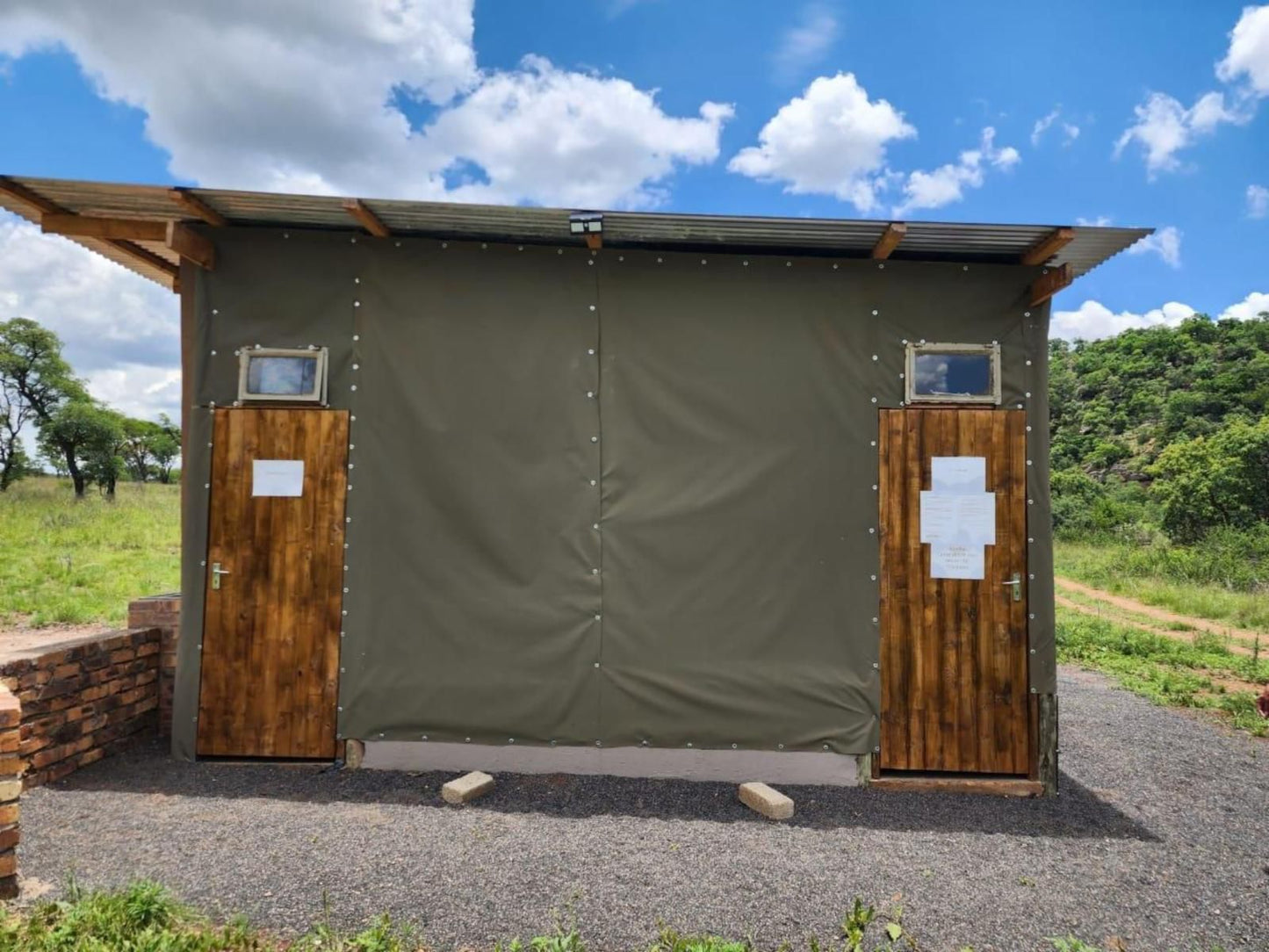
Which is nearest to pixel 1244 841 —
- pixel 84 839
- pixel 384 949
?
pixel 384 949

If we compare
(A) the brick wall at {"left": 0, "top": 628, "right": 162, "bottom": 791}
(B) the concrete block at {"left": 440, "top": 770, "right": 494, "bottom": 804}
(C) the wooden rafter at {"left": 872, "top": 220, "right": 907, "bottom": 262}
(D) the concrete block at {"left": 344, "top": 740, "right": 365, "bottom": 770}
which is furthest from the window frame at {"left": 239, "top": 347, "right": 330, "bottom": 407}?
(C) the wooden rafter at {"left": 872, "top": 220, "right": 907, "bottom": 262}

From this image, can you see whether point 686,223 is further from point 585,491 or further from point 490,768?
point 490,768

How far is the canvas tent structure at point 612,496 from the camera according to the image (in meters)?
4.16

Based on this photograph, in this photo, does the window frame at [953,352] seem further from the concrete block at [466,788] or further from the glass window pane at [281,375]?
the glass window pane at [281,375]

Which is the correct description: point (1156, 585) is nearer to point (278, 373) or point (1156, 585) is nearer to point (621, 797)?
point (621, 797)

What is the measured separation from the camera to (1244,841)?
365 cm

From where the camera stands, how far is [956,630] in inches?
164

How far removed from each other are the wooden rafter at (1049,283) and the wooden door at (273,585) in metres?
4.03

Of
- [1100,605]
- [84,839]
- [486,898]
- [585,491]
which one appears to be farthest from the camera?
[1100,605]

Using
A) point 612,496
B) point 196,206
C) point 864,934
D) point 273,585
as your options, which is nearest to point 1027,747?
point 864,934

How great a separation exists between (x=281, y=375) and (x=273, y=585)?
1218 millimetres

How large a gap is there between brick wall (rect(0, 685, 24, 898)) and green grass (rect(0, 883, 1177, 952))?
167 millimetres

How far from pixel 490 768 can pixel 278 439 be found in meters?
2.25

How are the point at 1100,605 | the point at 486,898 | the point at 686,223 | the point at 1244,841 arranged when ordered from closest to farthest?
the point at 486,898 → the point at 1244,841 → the point at 686,223 → the point at 1100,605
